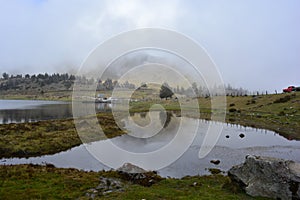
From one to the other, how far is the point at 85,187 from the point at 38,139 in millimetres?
21271

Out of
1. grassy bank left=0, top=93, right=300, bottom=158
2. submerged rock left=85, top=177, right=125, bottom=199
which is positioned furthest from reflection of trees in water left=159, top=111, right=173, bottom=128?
submerged rock left=85, top=177, right=125, bottom=199

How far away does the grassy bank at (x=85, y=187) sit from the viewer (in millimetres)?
13475

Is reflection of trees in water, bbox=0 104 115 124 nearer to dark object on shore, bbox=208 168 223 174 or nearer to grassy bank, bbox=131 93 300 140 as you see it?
dark object on shore, bbox=208 168 223 174

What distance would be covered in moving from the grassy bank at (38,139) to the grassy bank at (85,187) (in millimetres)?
9611

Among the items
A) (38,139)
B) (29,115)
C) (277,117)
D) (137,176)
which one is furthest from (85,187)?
(29,115)

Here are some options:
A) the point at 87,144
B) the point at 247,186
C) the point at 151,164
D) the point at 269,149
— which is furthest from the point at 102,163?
the point at 269,149

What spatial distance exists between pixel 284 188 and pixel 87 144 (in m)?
26.5

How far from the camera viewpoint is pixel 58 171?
1886 centimetres

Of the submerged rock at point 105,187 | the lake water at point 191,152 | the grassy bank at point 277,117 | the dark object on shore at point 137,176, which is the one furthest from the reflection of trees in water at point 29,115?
the grassy bank at point 277,117

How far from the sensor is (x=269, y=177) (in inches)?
524

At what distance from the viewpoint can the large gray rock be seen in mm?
12523

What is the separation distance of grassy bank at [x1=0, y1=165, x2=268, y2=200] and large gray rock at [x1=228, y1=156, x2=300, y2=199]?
0.79m

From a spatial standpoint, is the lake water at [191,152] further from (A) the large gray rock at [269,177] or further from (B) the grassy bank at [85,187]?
(A) the large gray rock at [269,177]

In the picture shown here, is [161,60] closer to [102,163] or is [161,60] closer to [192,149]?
[102,163]
